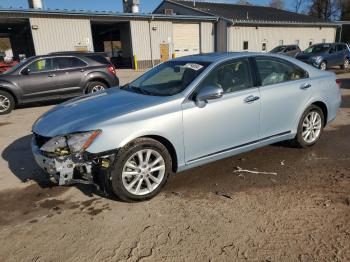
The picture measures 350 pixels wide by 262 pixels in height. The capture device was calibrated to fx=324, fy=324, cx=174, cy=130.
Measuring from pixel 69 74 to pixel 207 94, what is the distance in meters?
7.02

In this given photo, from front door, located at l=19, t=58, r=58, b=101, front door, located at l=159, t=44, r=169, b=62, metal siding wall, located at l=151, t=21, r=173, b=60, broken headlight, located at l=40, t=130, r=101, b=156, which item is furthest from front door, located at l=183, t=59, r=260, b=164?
front door, located at l=159, t=44, r=169, b=62

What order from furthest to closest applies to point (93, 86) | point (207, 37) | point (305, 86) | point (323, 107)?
1. point (207, 37)
2. point (93, 86)
3. point (323, 107)
4. point (305, 86)

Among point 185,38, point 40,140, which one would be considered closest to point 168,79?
point 40,140

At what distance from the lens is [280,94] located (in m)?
4.51

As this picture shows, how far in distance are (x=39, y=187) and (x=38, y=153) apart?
2.37 feet

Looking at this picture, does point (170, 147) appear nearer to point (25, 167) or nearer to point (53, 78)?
point (25, 167)

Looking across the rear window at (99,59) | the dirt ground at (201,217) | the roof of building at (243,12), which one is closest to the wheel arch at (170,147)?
the dirt ground at (201,217)

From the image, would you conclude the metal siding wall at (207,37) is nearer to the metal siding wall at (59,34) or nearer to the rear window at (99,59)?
the metal siding wall at (59,34)

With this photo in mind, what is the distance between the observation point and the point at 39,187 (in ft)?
13.6

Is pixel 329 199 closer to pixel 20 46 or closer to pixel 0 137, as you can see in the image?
pixel 0 137

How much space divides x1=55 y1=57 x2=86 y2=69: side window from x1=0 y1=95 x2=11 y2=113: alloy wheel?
172 cm

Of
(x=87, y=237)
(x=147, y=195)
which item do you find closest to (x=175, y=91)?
(x=147, y=195)

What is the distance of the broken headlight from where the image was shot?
3.35 m

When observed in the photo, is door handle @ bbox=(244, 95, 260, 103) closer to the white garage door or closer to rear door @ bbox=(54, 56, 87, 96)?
rear door @ bbox=(54, 56, 87, 96)
